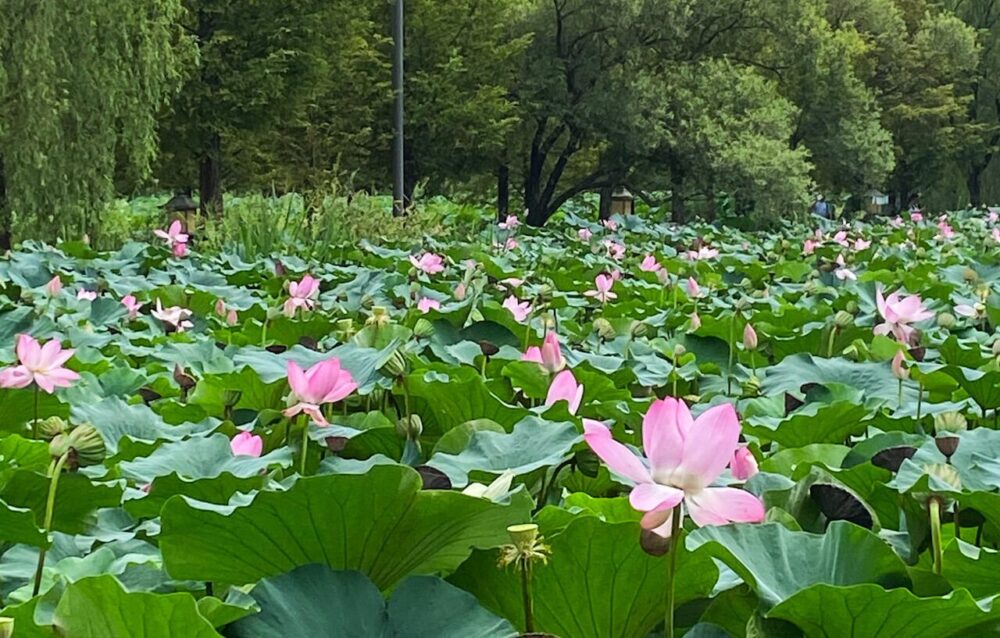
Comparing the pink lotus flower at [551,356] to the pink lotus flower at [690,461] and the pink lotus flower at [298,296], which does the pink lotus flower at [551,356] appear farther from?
the pink lotus flower at [298,296]

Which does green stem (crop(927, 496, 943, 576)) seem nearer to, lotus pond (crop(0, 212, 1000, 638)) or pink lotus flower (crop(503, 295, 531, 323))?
lotus pond (crop(0, 212, 1000, 638))

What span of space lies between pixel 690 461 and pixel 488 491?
0.14 m

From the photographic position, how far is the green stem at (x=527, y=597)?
2.06 feet

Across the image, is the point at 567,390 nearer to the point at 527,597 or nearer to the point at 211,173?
the point at 527,597

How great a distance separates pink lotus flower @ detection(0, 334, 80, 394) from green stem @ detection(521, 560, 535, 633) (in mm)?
773

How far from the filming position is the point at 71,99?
27.6ft

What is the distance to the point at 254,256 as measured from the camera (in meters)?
5.45

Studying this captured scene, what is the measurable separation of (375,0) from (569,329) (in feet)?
39.7

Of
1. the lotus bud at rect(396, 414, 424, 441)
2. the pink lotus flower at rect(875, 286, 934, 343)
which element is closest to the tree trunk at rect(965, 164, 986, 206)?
the pink lotus flower at rect(875, 286, 934, 343)

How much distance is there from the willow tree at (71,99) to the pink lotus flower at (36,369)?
7.15 metres

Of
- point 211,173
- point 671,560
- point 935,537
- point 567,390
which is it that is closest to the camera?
point 671,560

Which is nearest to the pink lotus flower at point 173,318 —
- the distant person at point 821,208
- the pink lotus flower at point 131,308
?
the pink lotus flower at point 131,308

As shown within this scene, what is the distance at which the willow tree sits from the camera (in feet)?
25.9

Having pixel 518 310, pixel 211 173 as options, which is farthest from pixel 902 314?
pixel 211 173
